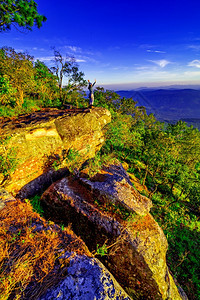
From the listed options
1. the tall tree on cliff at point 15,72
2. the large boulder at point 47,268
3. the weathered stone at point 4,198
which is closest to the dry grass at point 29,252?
the large boulder at point 47,268

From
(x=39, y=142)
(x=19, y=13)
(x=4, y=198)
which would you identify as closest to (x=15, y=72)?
(x=19, y=13)

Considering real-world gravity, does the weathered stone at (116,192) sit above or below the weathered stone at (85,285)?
below

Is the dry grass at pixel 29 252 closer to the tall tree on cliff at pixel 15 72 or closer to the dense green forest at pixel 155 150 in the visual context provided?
the dense green forest at pixel 155 150

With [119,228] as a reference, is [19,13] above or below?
above

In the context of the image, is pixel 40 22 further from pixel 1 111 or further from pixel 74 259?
pixel 74 259

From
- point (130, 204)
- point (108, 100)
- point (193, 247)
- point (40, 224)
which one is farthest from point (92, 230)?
point (108, 100)

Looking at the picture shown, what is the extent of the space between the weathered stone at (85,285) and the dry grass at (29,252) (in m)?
0.26

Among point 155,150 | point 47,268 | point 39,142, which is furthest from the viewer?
point 155,150

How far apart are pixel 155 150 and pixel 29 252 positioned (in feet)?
56.5

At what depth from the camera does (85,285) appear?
126 inches

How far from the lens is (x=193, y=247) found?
13594mm

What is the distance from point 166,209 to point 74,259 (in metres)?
17.6

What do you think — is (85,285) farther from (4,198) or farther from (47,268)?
(4,198)

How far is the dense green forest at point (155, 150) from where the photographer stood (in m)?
12.1
